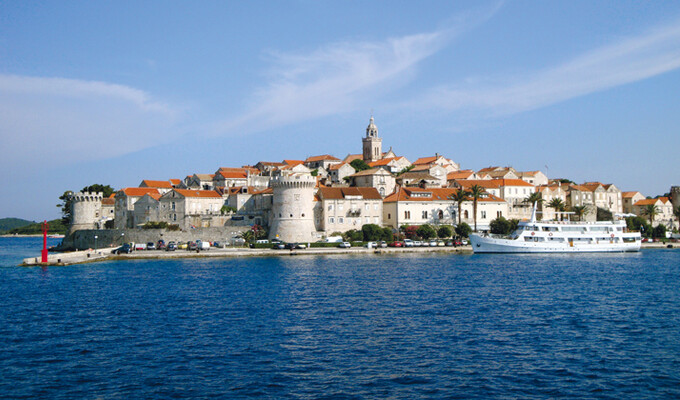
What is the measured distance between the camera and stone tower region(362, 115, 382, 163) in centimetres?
11612

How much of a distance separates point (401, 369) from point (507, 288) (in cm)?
1953

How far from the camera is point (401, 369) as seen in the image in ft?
62.6

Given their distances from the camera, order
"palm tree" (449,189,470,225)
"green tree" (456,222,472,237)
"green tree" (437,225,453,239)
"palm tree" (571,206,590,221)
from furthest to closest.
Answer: "palm tree" (571,206,590,221)
"palm tree" (449,189,470,225)
"green tree" (456,222,472,237)
"green tree" (437,225,453,239)

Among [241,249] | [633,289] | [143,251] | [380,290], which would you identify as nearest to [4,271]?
[143,251]

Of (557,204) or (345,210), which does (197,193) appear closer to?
(345,210)

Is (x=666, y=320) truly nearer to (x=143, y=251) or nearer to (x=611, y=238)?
(x=611, y=238)

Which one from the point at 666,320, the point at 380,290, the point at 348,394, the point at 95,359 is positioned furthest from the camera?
the point at 380,290

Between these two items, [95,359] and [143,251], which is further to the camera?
[143,251]

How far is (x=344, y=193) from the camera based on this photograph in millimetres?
75438

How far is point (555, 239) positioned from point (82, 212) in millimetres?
57734

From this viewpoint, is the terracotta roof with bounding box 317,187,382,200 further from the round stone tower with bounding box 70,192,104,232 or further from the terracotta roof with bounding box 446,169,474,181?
the round stone tower with bounding box 70,192,104,232

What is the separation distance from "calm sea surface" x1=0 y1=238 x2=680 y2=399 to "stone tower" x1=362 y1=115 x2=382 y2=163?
74009 millimetres

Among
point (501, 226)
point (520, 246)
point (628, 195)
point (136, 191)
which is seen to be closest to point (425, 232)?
point (501, 226)

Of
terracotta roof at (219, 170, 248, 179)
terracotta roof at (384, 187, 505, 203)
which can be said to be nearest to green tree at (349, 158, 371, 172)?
terracotta roof at (219, 170, 248, 179)
